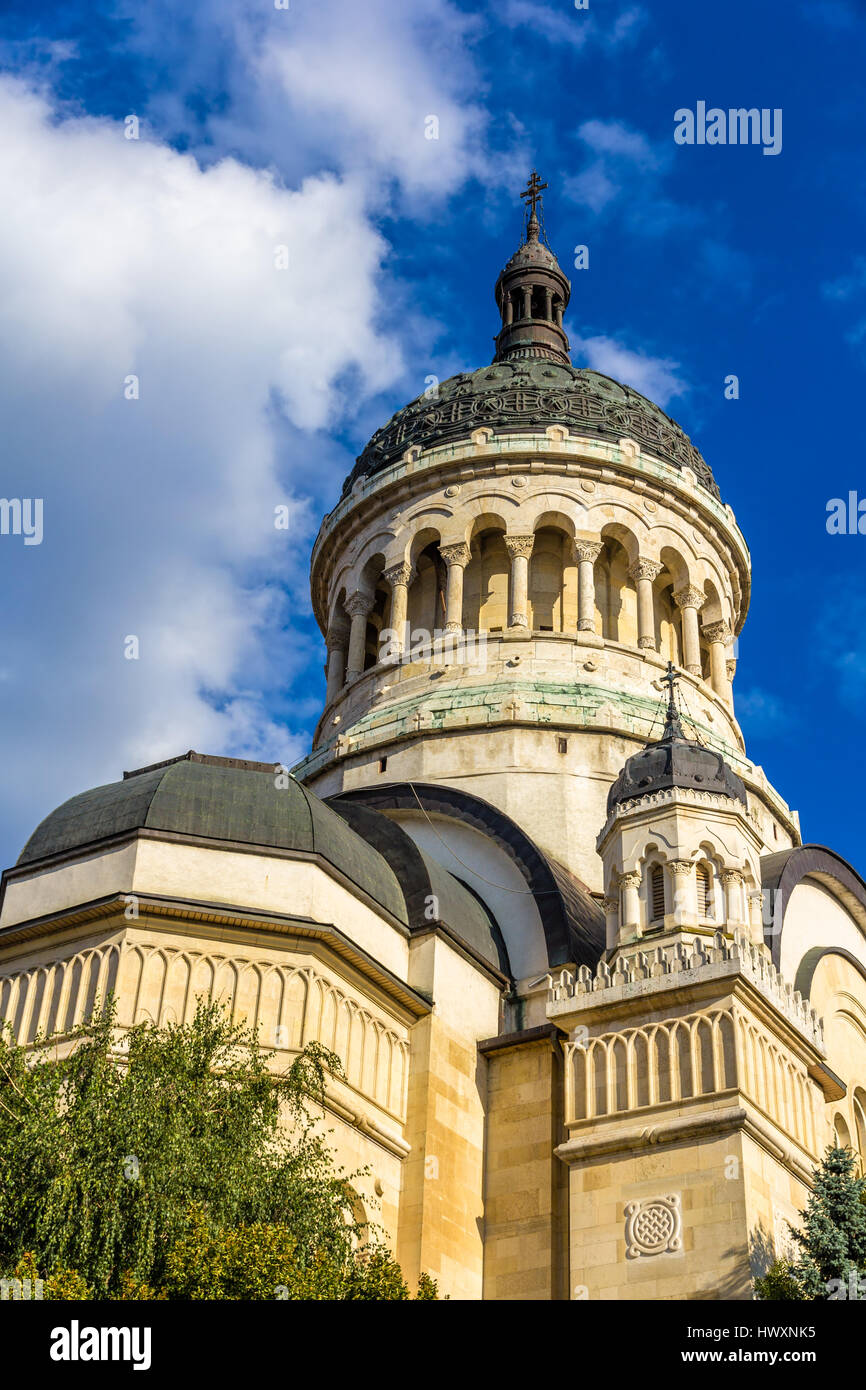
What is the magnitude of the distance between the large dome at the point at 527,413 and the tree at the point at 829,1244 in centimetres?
2013

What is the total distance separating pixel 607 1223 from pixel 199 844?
21.8 feet

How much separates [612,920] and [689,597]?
13153mm

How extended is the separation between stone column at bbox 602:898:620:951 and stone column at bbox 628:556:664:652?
10771 millimetres

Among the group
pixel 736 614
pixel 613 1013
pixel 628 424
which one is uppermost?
pixel 628 424

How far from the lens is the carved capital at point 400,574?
1328 inches

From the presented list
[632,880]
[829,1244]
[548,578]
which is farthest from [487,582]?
[829,1244]

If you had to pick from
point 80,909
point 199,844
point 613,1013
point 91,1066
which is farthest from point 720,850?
point 91,1066

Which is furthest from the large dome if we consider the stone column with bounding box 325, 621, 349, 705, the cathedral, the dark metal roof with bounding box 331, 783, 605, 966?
the dark metal roof with bounding box 331, 783, 605, 966

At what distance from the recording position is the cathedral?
19531mm

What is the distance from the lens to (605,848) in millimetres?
23766

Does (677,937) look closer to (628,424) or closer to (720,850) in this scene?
(720,850)

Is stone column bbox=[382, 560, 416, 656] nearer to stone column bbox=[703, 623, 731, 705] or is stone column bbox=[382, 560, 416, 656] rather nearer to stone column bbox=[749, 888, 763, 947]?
stone column bbox=[703, 623, 731, 705]

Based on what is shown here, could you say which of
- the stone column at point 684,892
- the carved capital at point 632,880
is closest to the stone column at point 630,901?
the carved capital at point 632,880

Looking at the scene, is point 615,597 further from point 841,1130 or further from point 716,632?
point 841,1130
